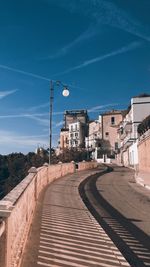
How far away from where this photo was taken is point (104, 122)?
120938 mm

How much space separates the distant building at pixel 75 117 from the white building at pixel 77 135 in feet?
29.6

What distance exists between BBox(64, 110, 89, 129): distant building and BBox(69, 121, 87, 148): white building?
9.03m

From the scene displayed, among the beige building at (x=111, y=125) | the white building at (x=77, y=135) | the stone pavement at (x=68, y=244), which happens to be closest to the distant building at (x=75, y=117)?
the white building at (x=77, y=135)

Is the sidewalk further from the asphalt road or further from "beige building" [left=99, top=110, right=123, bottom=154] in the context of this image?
"beige building" [left=99, top=110, right=123, bottom=154]

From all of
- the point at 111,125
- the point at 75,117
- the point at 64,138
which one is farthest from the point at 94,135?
the point at 75,117

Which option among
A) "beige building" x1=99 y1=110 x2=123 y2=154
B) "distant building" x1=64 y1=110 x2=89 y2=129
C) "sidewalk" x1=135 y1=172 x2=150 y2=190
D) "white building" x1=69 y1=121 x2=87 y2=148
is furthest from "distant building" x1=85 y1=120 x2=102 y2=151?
"sidewalk" x1=135 y1=172 x2=150 y2=190

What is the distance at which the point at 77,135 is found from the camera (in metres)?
140

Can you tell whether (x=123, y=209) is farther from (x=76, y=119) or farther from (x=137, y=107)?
(x=76, y=119)

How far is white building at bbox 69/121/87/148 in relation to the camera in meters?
139

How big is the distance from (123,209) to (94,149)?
101068 millimetres

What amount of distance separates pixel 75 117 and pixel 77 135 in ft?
62.5

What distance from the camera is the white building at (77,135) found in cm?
13938

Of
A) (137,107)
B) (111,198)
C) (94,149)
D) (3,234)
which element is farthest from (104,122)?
(3,234)

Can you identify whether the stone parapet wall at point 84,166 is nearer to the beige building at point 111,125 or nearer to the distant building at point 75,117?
the beige building at point 111,125
